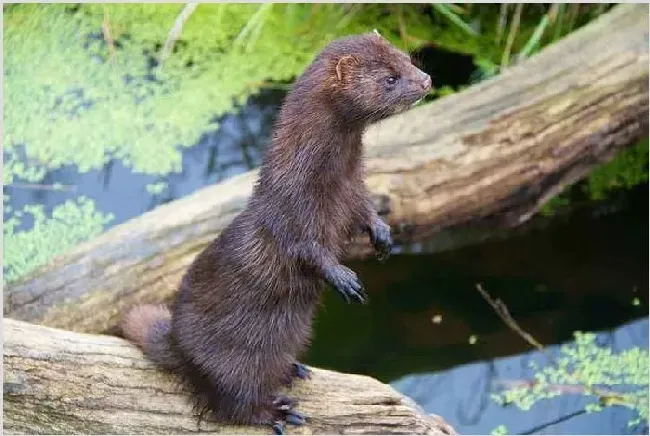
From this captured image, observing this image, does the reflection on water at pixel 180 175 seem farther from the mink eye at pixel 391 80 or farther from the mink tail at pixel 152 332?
the mink eye at pixel 391 80

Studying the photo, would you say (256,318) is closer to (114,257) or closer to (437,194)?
(114,257)

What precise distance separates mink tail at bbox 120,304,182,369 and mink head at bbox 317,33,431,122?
2.09ft

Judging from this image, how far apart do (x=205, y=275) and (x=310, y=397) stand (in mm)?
355

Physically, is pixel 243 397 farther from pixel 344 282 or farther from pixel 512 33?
pixel 512 33

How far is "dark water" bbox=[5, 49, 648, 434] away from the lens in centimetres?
261

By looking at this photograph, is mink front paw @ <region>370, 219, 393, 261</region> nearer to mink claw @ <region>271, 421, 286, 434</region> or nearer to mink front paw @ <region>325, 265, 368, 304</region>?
mink front paw @ <region>325, 265, 368, 304</region>

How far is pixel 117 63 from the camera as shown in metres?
3.51

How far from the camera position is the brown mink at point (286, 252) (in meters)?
1.69

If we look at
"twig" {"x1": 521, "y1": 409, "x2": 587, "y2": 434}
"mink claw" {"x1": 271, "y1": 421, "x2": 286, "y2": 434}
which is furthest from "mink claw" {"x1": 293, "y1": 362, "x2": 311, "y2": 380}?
"twig" {"x1": 521, "y1": 409, "x2": 587, "y2": 434}

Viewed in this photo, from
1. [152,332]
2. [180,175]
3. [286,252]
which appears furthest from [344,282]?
[180,175]

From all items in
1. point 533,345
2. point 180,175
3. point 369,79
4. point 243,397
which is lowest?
point 533,345

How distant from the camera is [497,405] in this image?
2.55 m

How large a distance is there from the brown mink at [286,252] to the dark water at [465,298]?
0.76 m

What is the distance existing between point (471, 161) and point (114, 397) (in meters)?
1.23
